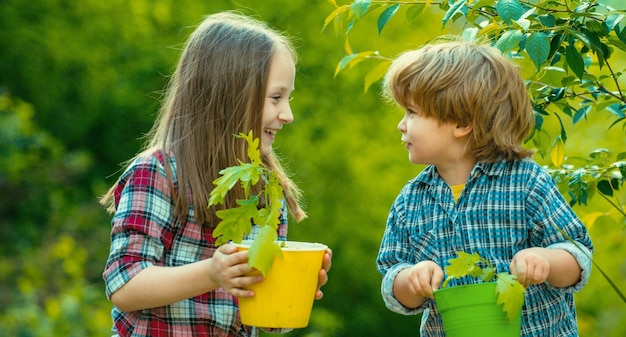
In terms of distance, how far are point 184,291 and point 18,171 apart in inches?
218

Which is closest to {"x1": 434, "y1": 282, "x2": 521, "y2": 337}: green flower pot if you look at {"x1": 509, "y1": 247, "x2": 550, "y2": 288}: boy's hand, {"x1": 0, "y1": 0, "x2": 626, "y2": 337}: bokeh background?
{"x1": 509, "y1": 247, "x2": 550, "y2": 288}: boy's hand

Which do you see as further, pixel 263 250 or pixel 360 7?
pixel 360 7

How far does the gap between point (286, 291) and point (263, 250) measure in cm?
11

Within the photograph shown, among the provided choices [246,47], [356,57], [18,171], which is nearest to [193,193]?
[246,47]

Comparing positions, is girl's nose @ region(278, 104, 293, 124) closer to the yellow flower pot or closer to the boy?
the boy

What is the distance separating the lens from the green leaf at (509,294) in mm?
1640

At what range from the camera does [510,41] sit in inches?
74.8

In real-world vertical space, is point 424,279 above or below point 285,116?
below

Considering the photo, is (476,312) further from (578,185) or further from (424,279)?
(578,185)

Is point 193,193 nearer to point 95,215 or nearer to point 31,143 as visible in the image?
point 31,143

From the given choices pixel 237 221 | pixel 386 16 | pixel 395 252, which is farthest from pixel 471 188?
pixel 237 221

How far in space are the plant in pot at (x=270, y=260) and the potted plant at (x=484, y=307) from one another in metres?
0.26

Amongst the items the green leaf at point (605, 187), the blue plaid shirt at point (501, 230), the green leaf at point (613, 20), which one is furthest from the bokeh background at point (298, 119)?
the green leaf at point (613, 20)

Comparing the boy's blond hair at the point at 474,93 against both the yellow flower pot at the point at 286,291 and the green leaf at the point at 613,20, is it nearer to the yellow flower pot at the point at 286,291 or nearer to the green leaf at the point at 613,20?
the green leaf at the point at 613,20
